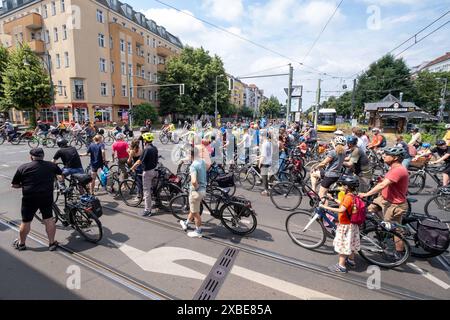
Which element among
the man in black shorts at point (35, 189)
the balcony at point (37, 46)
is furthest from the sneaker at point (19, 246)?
the balcony at point (37, 46)

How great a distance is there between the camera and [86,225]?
4.48 m

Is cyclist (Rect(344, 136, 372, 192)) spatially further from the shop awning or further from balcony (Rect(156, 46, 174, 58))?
balcony (Rect(156, 46, 174, 58))

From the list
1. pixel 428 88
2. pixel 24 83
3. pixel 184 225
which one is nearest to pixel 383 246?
pixel 184 225

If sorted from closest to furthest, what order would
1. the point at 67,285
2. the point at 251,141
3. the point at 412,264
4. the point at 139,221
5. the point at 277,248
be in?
the point at 67,285 < the point at 412,264 < the point at 277,248 < the point at 139,221 < the point at 251,141

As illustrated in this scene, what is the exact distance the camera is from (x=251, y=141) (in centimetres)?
970

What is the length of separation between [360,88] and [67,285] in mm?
55310

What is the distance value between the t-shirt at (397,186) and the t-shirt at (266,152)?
338cm

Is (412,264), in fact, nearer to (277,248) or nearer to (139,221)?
(277,248)

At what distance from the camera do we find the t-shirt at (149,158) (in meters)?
5.34

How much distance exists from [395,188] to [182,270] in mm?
3579

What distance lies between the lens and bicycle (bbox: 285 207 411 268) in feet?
12.2

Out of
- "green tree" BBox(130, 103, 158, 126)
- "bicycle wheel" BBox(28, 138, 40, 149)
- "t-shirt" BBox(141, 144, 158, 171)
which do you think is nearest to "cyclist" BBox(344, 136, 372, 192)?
"t-shirt" BBox(141, 144, 158, 171)

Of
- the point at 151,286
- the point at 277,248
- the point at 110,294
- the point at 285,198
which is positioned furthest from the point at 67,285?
the point at 285,198

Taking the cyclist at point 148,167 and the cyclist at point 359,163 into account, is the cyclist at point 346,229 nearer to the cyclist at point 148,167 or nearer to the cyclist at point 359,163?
the cyclist at point 359,163
